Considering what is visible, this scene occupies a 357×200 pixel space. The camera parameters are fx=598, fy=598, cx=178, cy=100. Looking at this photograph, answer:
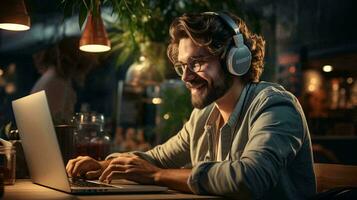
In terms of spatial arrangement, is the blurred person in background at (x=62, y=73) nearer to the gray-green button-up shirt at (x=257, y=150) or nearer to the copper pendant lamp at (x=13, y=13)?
the copper pendant lamp at (x=13, y=13)

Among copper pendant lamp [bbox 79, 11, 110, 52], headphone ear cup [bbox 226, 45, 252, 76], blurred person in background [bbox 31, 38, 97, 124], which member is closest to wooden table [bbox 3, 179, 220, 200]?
headphone ear cup [bbox 226, 45, 252, 76]

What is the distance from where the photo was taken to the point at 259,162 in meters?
1.64

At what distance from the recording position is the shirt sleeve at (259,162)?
162 cm

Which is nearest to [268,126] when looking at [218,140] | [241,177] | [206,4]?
[241,177]

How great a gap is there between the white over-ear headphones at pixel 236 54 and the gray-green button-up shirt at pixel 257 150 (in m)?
0.09

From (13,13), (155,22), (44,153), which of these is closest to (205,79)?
(44,153)

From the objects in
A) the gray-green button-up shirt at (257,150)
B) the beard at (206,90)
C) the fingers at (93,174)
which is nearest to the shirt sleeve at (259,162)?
the gray-green button-up shirt at (257,150)

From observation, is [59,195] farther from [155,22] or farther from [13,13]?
[155,22]

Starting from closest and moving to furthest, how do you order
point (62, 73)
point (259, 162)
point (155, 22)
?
point (259, 162)
point (62, 73)
point (155, 22)

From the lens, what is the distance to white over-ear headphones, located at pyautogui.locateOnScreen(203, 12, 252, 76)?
81.6 inches

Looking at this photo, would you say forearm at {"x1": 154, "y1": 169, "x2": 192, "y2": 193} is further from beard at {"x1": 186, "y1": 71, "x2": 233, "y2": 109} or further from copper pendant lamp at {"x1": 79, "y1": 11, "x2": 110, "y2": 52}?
copper pendant lamp at {"x1": 79, "y1": 11, "x2": 110, "y2": 52}

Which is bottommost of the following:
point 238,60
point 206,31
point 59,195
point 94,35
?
point 59,195

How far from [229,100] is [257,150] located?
1.56ft

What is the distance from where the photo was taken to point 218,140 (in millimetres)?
2184
